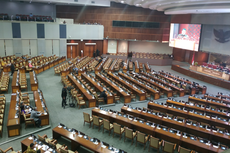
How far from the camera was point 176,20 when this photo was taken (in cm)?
2344

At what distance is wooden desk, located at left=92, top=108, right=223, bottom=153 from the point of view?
20.9 feet

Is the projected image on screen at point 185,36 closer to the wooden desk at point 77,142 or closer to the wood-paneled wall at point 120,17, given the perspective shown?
the wood-paneled wall at point 120,17

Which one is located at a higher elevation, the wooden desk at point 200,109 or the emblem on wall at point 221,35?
the emblem on wall at point 221,35

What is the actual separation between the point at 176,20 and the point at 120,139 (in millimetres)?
19876

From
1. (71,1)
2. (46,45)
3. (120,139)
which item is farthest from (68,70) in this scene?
(71,1)

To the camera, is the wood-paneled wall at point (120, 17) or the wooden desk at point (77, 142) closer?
the wooden desk at point (77, 142)

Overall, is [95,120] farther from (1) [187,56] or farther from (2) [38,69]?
(1) [187,56]

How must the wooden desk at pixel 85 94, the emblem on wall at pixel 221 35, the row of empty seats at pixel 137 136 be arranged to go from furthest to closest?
the emblem on wall at pixel 221 35, the wooden desk at pixel 85 94, the row of empty seats at pixel 137 136

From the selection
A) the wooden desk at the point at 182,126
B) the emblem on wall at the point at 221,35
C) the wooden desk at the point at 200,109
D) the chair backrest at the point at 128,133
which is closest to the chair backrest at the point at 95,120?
the chair backrest at the point at 128,133

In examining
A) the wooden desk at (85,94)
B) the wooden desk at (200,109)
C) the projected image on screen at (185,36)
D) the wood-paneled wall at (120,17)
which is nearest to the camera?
the wooden desk at (200,109)

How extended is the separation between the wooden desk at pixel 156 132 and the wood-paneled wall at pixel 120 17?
64.2ft

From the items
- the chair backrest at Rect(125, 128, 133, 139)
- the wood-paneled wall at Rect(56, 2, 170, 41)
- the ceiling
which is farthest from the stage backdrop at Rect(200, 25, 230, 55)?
the chair backrest at Rect(125, 128, 133, 139)

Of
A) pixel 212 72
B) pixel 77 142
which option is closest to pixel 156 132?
pixel 77 142

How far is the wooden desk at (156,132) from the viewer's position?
6.36 meters
